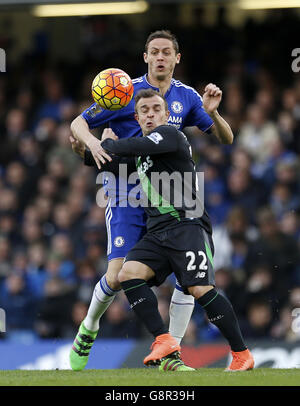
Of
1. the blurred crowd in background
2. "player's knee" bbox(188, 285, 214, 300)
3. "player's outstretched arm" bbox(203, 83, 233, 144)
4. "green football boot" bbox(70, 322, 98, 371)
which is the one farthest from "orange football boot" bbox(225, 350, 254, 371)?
the blurred crowd in background

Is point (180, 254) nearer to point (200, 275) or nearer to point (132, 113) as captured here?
point (200, 275)

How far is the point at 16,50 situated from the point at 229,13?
339 cm

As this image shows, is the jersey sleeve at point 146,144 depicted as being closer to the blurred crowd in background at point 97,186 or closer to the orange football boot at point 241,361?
the orange football boot at point 241,361

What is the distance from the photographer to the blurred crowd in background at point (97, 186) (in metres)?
9.71

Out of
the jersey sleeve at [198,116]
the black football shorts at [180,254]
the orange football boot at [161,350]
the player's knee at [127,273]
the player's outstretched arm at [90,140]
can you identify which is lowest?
the orange football boot at [161,350]

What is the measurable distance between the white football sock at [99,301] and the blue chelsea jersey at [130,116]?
60cm

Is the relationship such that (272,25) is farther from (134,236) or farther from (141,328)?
(134,236)

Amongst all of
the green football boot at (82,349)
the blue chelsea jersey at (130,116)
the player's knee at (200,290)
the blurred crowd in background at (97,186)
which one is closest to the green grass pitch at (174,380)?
the player's knee at (200,290)

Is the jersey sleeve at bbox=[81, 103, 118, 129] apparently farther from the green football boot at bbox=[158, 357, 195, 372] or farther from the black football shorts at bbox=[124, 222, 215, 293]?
the green football boot at bbox=[158, 357, 195, 372]

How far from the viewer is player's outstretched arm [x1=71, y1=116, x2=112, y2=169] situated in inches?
224

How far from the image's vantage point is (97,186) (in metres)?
11.7

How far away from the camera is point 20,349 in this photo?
959 cm

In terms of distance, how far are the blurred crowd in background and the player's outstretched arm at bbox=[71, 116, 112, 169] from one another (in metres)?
3.76

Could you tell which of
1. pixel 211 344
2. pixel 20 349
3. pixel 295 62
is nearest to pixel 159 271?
pixel 211 344
